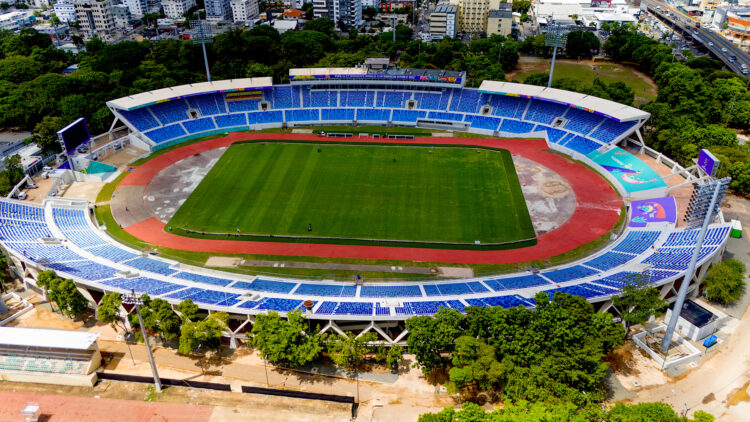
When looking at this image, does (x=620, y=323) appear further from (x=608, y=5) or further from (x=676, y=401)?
(x=608, y=5)

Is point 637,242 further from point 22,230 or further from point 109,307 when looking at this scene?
point 22,230

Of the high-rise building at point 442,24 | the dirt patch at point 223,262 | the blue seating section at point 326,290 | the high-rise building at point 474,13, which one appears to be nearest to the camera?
the blue seating section at point 326,290

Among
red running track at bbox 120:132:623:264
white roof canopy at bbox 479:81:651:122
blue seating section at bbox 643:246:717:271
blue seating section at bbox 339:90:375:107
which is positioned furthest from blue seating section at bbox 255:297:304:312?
white roof canopy at bbox 479:81:651:122

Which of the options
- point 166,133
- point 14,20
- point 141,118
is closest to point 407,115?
point 166,133

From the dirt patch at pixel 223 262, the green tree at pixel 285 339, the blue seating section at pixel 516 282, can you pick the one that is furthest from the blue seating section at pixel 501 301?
the dirt patch at pixel 223 262

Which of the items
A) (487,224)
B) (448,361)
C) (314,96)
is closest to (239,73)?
(314,96)

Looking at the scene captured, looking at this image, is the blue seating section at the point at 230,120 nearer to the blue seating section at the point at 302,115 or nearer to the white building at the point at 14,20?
the blue seating section at the point at 302,115
